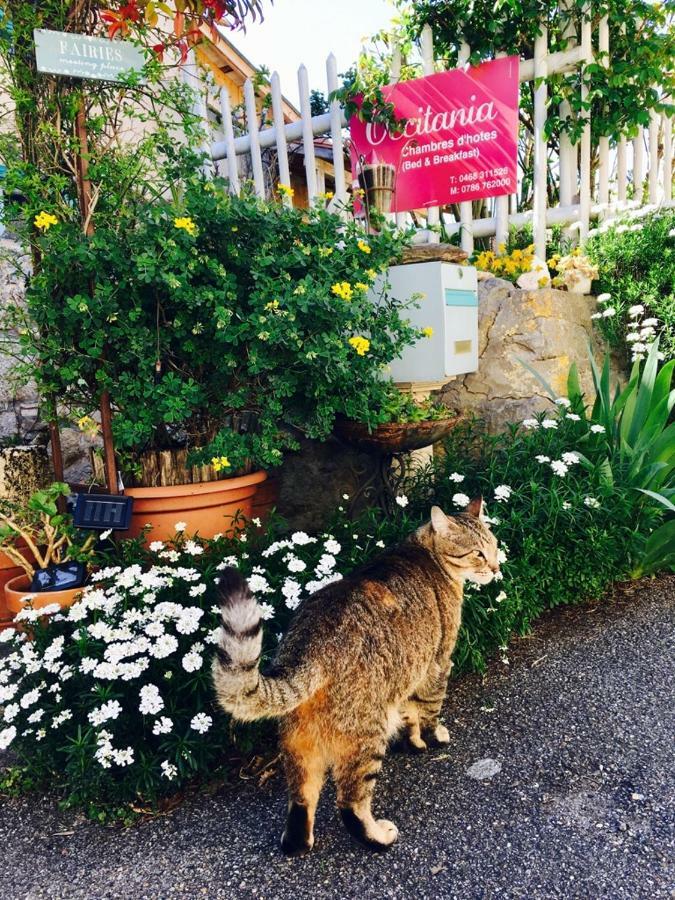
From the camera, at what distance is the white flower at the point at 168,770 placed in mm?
1771

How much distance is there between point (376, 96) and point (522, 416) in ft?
8.18

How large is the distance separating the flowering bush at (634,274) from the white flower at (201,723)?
341cm

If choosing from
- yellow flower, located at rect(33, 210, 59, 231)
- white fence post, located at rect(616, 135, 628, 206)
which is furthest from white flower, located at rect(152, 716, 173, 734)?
white fence post, located at rect(616, 135, 628, 206)

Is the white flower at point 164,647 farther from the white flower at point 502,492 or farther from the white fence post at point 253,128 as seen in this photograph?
the white fence post at point 253,128

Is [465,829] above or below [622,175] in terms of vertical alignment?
below

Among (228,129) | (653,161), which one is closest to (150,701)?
(228,129)

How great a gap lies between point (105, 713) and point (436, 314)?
7.80 ft

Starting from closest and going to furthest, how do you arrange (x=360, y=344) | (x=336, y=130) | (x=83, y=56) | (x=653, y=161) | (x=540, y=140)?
1. (x=83, y=56)
2. (x=360, y=344)
3. (x=540, y=140)
4. (x=336, y=130)
5. (x=653, y=161)

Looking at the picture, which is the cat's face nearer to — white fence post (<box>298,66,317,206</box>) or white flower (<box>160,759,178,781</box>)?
white flower (<box>160,759,178,781</box>)

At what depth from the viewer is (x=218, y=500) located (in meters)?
2.85

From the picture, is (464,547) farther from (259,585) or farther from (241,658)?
(241,658)

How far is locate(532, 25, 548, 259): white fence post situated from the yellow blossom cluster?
0.34ft

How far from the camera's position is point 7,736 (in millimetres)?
1859

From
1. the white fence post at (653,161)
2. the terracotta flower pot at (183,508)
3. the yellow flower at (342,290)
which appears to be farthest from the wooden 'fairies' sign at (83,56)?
the white fence post at (653,161)
